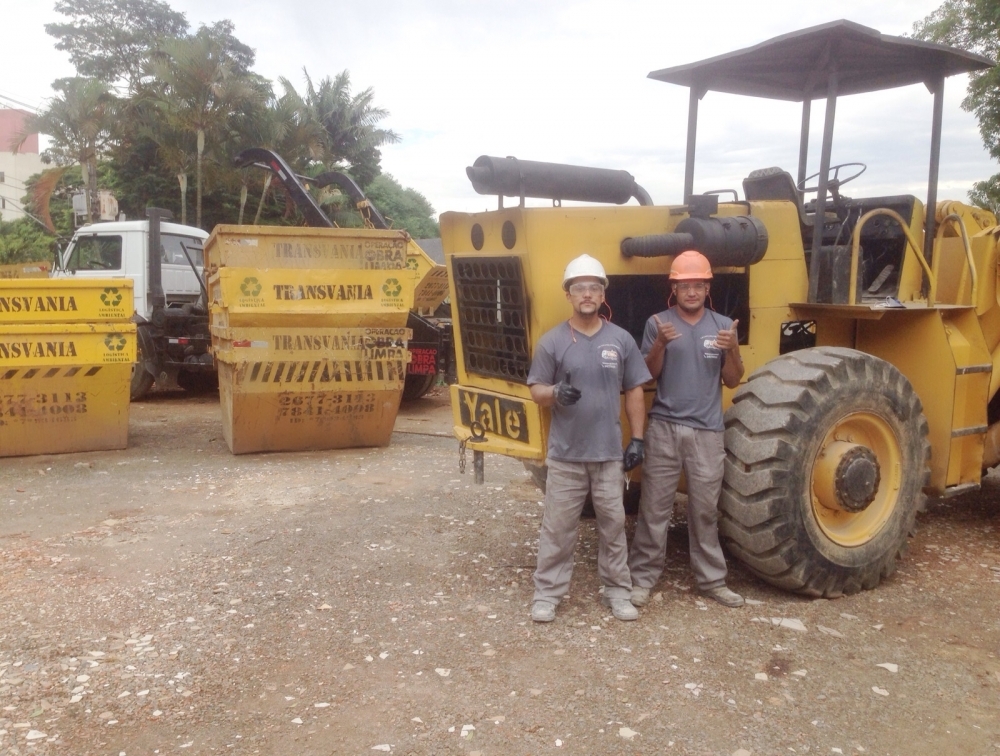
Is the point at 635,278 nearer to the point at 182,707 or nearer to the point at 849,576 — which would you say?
the point at 849,576

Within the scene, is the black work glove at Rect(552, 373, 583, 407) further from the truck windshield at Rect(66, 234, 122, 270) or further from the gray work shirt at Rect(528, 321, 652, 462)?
the truck windshield at Rect(66, 234, 122, 270)

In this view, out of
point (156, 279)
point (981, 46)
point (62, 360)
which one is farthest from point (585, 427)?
point (981, 46)

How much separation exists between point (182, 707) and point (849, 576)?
125 inches

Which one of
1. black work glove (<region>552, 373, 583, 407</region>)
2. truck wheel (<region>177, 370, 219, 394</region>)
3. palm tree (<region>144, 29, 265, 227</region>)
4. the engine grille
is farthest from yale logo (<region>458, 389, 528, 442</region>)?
palm tree (<region>144, 29, 265, 227</region>)

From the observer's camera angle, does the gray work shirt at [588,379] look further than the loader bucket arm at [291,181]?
No

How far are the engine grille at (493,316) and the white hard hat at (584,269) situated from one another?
345mm

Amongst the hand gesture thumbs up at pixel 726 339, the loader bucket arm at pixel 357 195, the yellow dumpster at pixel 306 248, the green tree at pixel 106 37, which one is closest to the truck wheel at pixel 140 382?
the loader bucket arm at pixel 357 195

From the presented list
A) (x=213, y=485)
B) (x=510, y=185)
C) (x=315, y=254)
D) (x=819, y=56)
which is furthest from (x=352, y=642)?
(x=315, y=254)

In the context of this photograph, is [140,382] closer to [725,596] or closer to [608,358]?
[608,358]

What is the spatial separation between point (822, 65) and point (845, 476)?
2.38 m

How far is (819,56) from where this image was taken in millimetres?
5086

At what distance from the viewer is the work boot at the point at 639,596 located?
4.47m

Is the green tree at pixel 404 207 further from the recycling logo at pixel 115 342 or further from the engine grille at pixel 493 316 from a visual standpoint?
the engine grille at pixel 493 316

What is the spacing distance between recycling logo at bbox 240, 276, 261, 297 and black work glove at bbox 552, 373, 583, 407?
4.44m
